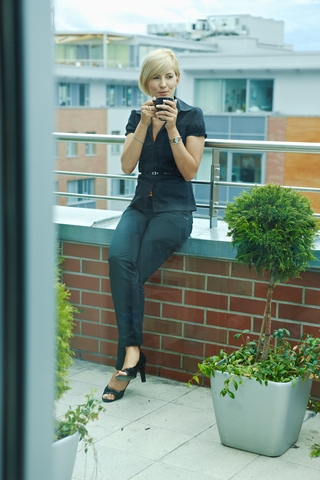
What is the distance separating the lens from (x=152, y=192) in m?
2.39

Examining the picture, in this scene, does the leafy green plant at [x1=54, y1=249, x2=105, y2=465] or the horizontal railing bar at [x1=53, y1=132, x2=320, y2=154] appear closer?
the leafy green plant at [x1=54, y1=249, x2=105, y2=465]

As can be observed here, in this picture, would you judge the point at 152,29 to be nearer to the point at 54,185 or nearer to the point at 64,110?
the point at 64,110

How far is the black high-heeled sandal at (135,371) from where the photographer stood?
214 cm

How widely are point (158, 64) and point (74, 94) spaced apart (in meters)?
1.32

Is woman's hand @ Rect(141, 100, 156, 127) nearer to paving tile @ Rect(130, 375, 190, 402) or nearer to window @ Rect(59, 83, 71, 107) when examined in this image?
paving tile @ Rect(130, 375, 190, 402)

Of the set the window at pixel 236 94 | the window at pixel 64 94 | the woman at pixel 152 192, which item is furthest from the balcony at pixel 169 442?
the window at pixel 236 94

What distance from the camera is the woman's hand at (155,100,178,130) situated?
2266mm

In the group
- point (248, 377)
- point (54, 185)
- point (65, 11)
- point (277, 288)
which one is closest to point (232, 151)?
point (277, 288)

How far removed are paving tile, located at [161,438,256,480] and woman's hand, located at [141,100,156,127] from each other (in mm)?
1104

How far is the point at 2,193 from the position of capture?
785 millimetres

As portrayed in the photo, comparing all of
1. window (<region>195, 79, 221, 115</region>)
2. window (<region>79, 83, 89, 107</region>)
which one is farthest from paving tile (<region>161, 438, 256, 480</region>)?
window (<region>195, 79, 221, 115</region>)

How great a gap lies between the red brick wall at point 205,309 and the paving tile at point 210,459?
0.37 m

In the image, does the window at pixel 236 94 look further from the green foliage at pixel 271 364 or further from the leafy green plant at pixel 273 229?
the green foliage at pixel 271 364

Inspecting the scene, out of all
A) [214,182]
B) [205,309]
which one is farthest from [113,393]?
[214,182]
